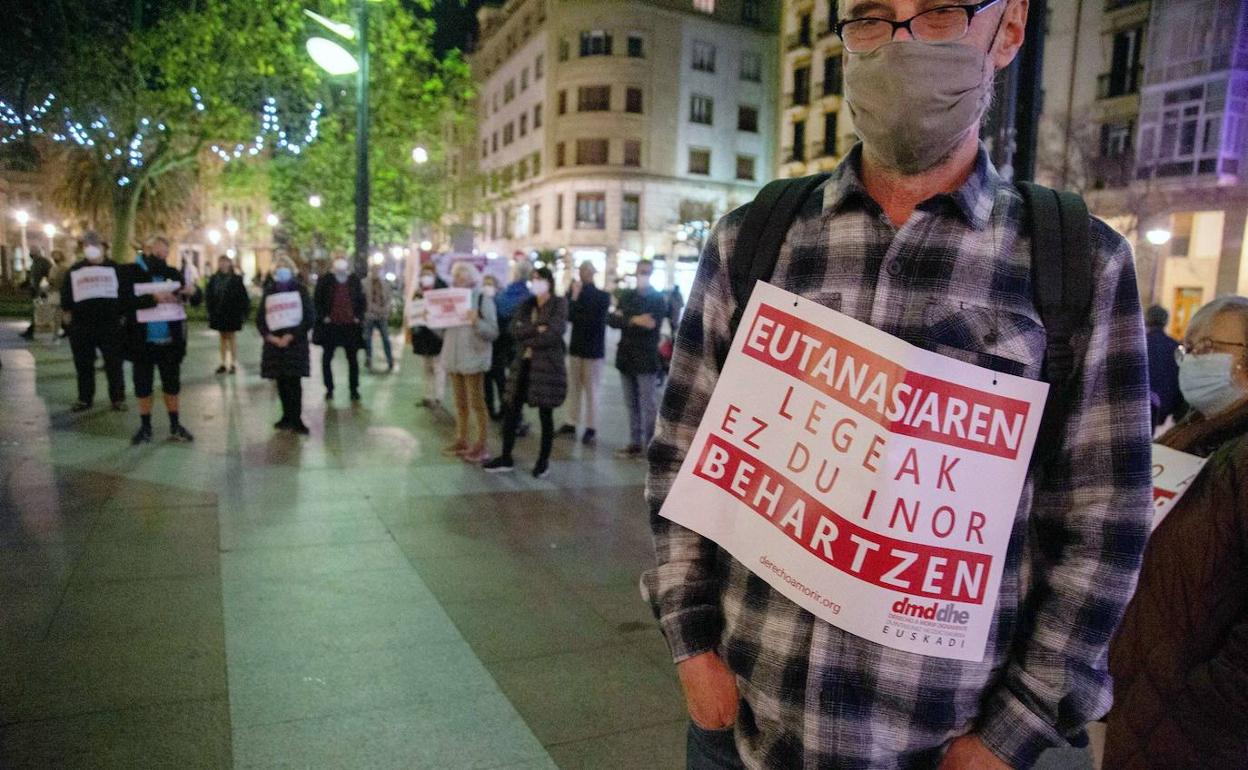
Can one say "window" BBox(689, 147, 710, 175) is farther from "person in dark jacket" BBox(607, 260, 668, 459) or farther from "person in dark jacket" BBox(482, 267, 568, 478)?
"person in dark jacket" BBox(482, 267, 568, 478)

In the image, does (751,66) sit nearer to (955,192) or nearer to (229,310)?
(229,310)

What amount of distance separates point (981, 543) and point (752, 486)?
0.39 meters

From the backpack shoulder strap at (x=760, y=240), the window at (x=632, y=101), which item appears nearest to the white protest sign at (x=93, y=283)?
the backpack shoulder strap at (x=760, y=240)

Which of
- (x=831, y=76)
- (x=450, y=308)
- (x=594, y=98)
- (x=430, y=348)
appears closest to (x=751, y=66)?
(x=831, y=76)

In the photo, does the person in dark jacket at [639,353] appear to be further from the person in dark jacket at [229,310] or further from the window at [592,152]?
the window at [592,152]

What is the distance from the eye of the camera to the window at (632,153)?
1838 inches

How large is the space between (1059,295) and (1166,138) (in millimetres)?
30571

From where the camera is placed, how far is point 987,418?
1354 mm

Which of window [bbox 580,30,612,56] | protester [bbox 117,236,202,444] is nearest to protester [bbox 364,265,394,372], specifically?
protester [bbox 117,236,202,444]

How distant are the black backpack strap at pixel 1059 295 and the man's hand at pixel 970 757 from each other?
0.49 metres

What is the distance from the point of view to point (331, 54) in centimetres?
1105

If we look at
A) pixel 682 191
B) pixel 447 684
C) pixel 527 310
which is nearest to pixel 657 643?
pixel 447 684

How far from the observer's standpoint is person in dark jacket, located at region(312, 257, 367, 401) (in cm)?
1105

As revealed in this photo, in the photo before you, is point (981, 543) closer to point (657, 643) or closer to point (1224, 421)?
point (1224, 421)
